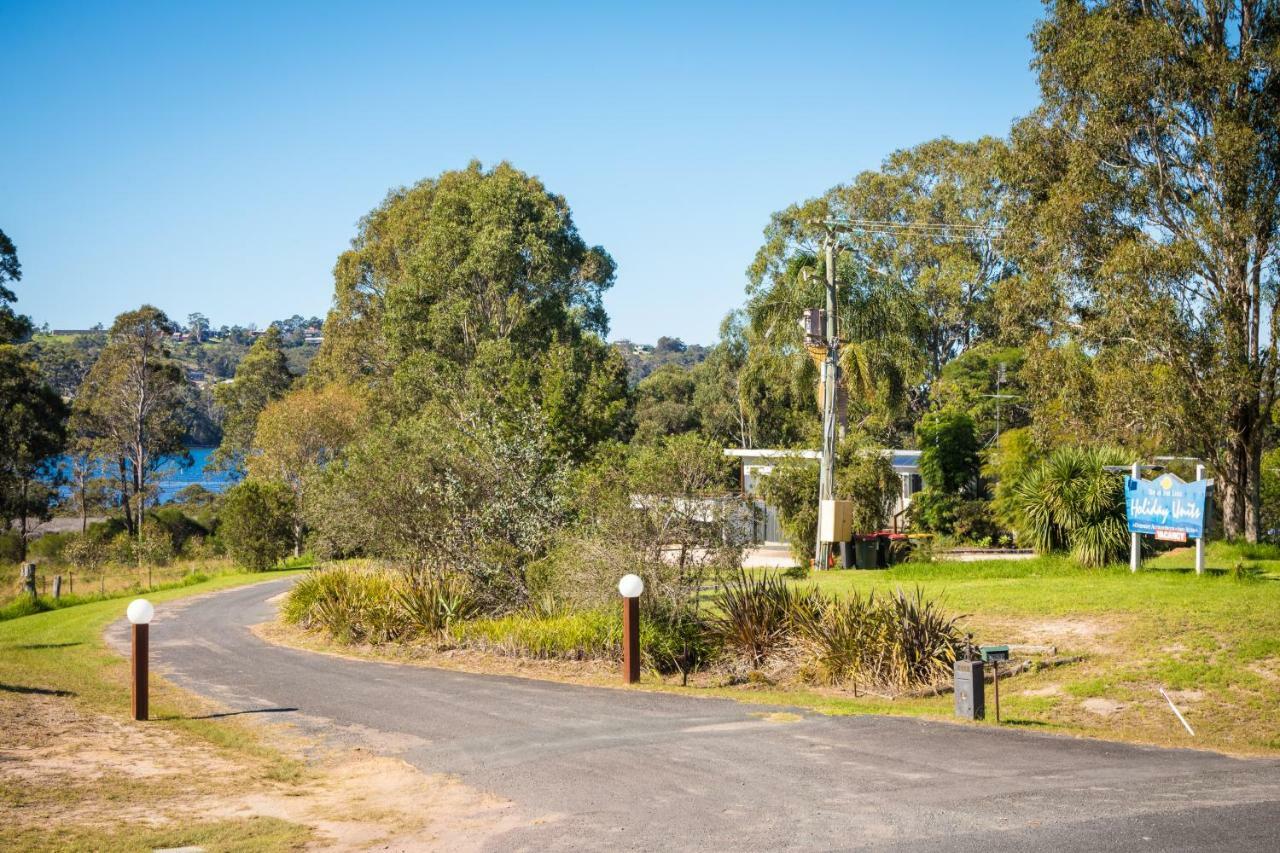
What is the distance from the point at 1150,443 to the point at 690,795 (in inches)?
856

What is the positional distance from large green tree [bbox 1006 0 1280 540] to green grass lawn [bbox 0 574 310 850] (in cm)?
1985

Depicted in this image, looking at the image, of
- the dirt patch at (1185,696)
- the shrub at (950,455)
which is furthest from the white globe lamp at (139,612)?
the shrub at (950,455)

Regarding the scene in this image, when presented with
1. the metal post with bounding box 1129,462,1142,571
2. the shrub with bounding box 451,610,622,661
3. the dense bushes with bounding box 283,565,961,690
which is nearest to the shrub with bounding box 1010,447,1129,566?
the metal post with bounding box 1129,462,1142,571

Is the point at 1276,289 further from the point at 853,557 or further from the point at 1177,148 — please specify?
the point at 853,557

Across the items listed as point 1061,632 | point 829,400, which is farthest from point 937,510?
point 1061,632

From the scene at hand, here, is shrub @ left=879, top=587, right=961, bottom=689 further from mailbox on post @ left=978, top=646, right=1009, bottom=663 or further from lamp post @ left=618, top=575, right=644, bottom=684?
lamp post @ left=618, top=575, right=644, bottom=684

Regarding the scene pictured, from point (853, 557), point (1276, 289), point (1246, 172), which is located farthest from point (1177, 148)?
point (853, 557)

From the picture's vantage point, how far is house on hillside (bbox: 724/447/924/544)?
28.7 m

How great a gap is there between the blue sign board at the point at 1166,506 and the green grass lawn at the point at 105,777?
1403 cm

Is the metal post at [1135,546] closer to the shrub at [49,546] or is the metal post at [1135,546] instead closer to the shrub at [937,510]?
the shrub at [937,510]

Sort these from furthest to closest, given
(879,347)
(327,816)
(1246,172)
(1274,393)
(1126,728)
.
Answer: (879,347)
(1274,393)
(1246,172)
(1126,728)
(327,816)

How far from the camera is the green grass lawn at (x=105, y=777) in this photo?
829cm

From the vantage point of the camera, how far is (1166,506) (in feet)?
59.6

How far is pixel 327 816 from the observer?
29.8 ft
